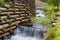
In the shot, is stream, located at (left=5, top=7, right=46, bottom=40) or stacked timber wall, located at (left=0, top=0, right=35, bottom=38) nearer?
stacked timber wall, located at (left=0, top=0, right=35, bottom=38)

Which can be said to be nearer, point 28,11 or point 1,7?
point 1,7

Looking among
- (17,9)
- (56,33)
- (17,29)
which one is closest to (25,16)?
(17,9)

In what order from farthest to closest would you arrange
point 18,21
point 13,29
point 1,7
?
point 18,21
point 13,29
point 1,7

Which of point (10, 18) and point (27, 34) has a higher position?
point (10, 18)

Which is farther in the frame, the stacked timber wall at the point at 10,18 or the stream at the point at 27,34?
the stream at the point at 27,34

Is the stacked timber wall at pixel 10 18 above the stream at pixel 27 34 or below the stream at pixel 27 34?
above

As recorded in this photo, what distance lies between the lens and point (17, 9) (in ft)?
42.4

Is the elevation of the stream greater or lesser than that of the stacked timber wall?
lesser

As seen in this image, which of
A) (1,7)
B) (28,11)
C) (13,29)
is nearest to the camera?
(1,7)

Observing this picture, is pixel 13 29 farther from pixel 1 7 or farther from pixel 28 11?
pixel 28 11

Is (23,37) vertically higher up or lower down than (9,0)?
lower down

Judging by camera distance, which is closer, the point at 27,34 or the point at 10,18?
the point at 10,18

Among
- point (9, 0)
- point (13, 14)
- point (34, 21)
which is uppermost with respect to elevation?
point (9, 0)

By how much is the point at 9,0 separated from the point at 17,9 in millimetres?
844
